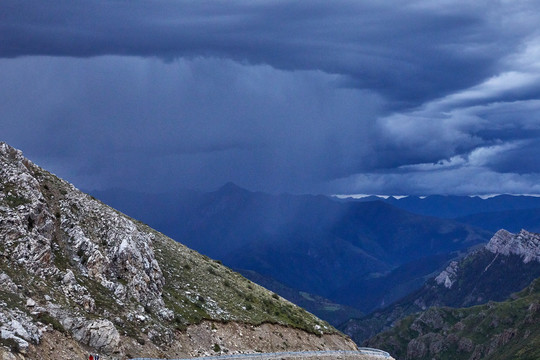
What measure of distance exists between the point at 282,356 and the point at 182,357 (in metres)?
16.9

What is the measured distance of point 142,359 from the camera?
62406mm

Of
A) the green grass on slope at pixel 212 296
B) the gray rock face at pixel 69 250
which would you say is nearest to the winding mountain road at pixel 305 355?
the green grass on slope at pixel 212 296

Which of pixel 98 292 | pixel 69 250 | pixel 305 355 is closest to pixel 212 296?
pixel 305 355

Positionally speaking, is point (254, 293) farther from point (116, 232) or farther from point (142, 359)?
point (142, 359)

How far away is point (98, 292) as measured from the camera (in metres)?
70.8

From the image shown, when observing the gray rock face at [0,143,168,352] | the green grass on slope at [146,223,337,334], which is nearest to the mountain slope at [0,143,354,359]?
the gray rock face at [0,143,168,352]

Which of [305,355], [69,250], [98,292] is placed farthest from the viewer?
[305,355]

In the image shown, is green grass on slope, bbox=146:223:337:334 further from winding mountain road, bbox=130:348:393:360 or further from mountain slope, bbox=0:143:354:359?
winding mountain road, bbox=130:348:393:360

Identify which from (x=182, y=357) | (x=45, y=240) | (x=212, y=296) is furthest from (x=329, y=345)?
(x=45, y=240)

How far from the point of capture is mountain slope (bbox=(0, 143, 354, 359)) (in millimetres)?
60344

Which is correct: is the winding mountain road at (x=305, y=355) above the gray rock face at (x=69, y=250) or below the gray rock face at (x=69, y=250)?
below

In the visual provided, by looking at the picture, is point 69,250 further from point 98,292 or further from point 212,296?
point 212,296

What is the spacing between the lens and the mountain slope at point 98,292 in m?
60.3

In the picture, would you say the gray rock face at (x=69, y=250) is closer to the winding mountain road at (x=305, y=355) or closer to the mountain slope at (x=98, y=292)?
the mountain slope at (x=98, y=292)
